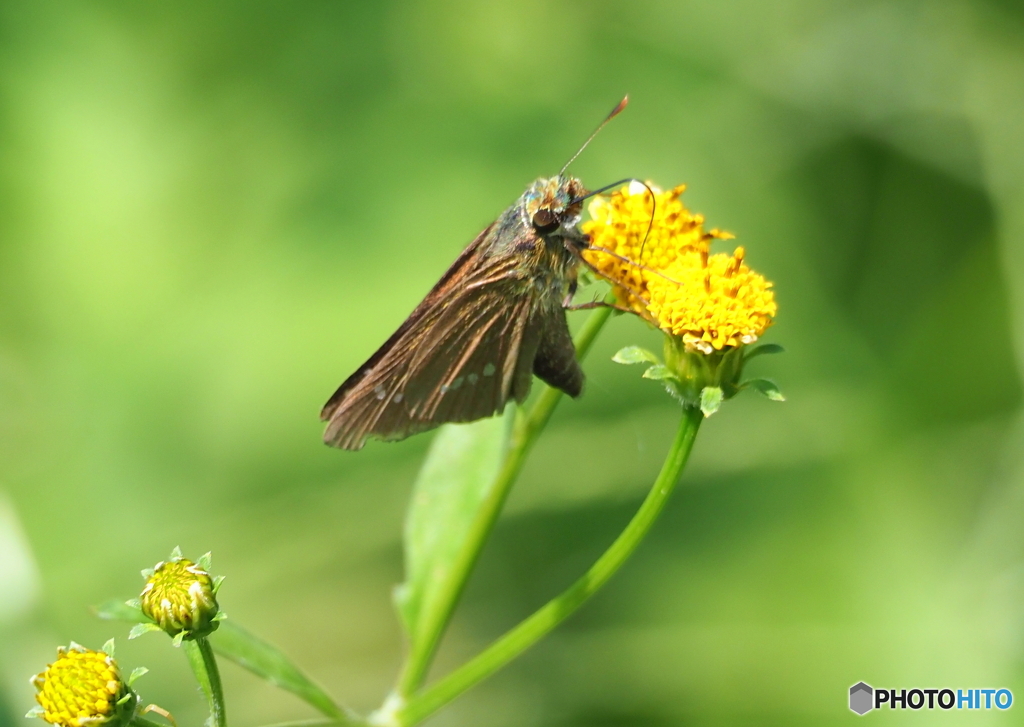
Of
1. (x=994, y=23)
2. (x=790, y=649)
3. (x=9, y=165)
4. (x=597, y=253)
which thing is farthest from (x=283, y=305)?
Result: (x=994, y=23)

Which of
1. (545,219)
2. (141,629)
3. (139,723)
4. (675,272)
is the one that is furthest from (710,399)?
(139,723)

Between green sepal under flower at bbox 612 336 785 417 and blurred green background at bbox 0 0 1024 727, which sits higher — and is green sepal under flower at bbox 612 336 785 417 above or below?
below

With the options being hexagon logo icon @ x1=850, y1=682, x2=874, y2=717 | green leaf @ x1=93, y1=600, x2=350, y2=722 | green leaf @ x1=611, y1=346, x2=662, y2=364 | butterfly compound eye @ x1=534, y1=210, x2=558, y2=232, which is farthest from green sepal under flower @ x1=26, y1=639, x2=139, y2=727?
hexagon logo icon @ x1=850, y1=682, x2=874, y2=717

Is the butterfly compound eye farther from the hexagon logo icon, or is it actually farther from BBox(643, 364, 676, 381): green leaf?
the hexagon logo icon

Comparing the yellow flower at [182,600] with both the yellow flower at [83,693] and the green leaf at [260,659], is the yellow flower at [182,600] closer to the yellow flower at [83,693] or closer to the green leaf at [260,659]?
the yellow flower at [83,693]

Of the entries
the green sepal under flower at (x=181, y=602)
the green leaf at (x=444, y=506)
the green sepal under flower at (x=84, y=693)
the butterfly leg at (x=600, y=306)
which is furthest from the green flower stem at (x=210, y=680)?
the butterfly leg at (x=600, y=306)

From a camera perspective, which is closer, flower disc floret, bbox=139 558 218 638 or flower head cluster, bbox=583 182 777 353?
flower disc floret, bbox=139 558 218 638

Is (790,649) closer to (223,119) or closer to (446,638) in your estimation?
(446,638)
